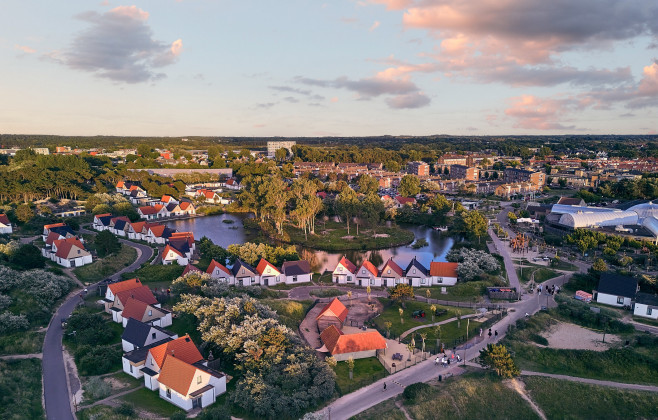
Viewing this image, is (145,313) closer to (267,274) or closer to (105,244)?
(267,274)

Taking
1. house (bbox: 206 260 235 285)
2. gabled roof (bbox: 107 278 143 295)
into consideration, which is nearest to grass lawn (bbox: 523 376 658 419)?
house (bbox: 206 260 235 285)

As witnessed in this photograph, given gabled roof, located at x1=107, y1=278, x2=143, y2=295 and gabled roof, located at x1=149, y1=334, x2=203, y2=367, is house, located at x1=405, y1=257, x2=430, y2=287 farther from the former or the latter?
gabled roof, located at x1=107, y1=278, x2=143, y2=295

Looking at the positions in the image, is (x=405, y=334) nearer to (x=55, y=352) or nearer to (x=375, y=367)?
(x=375, y=367)

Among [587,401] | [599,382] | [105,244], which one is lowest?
[587,401]

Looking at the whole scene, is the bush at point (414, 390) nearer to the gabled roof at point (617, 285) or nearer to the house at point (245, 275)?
the gabled roof at point (617, 285)

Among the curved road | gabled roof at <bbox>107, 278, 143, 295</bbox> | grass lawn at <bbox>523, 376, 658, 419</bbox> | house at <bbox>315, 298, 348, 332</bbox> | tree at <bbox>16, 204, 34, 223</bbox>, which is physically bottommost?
grass lawn at <bbox>523, 376, 658, 419</bbox>

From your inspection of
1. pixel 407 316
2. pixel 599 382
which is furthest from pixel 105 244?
pixel 599 382

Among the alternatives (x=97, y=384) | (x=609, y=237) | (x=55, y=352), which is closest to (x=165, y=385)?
(x=97, y=384)
